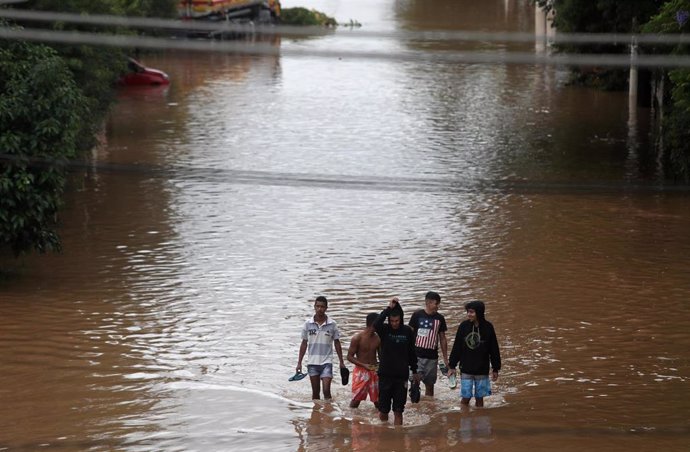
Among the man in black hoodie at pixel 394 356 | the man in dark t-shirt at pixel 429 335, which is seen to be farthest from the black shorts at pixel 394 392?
the man in dark t-shirt at pixel 429 335

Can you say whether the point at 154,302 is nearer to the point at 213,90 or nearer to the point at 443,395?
the point at 443,395

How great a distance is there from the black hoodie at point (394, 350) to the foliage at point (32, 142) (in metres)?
8.34

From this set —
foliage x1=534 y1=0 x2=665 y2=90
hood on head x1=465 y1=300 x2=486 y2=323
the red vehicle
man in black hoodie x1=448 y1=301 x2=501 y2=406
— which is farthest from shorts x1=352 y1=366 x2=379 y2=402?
the red vehicle

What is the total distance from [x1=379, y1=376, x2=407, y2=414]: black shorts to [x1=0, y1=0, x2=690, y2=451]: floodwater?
268 mm

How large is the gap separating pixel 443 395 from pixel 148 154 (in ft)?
64.2

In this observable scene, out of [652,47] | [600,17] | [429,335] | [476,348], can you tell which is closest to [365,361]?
[429,335]

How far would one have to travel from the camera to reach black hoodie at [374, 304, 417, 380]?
13.2 m

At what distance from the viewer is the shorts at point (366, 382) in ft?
44.9

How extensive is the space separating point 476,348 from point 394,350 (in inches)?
36.7

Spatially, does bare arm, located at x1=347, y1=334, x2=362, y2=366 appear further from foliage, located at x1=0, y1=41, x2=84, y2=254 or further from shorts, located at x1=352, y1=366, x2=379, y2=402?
foliage, located at x1=0, y1=41, x2=84, y2=254

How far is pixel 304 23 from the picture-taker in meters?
67.4

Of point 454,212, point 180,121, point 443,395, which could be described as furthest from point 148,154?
point 443,395

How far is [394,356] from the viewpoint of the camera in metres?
13.2

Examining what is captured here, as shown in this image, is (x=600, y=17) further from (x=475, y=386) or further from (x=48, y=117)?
(x=475, y=386)
